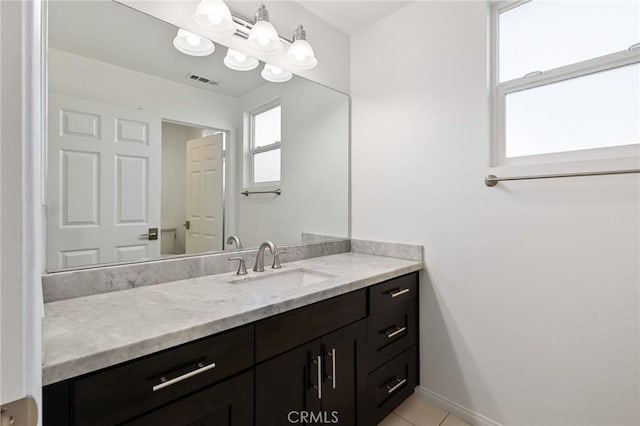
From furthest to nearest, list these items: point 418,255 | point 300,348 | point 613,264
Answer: point 418,255 < point 613,264 < point 300,348

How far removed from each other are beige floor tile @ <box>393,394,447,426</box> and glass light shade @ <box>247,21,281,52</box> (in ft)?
7.19

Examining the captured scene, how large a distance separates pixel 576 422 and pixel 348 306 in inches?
45.0

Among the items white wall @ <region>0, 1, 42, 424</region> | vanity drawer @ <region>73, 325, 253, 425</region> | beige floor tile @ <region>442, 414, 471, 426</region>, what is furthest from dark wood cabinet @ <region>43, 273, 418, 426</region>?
white wall @ <region>0, 1, 42, 424</region>

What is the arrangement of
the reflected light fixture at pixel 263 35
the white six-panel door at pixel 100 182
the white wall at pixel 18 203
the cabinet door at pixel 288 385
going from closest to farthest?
1. the white wall at pixel 18 203
2. the cabinet door at pixel 288 385
3. the white six-panel door at pixel 100 182
4. the reflected light fixture at pixel 263 35

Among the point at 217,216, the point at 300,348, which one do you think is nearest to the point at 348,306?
the point at 300,348

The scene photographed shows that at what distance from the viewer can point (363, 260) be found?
1.91 meters

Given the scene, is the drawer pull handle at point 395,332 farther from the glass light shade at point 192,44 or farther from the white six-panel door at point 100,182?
the glass light shade at point 192,44

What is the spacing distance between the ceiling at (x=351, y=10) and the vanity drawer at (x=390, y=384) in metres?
2.14

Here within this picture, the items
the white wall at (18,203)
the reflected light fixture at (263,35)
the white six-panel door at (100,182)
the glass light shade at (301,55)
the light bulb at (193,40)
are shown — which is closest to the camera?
the white wall at (18,203)

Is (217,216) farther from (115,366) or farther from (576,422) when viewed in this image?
(576,422)

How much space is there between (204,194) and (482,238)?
149 centimetres

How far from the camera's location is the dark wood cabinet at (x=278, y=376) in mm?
752

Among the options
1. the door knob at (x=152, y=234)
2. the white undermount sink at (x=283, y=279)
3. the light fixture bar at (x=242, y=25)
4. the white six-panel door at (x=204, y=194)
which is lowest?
the white undermount sink at (x=283, y=279)

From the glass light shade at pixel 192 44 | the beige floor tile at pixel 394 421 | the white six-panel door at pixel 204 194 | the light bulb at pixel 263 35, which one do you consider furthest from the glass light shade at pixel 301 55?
the beige floor tile at pixel 394 421
